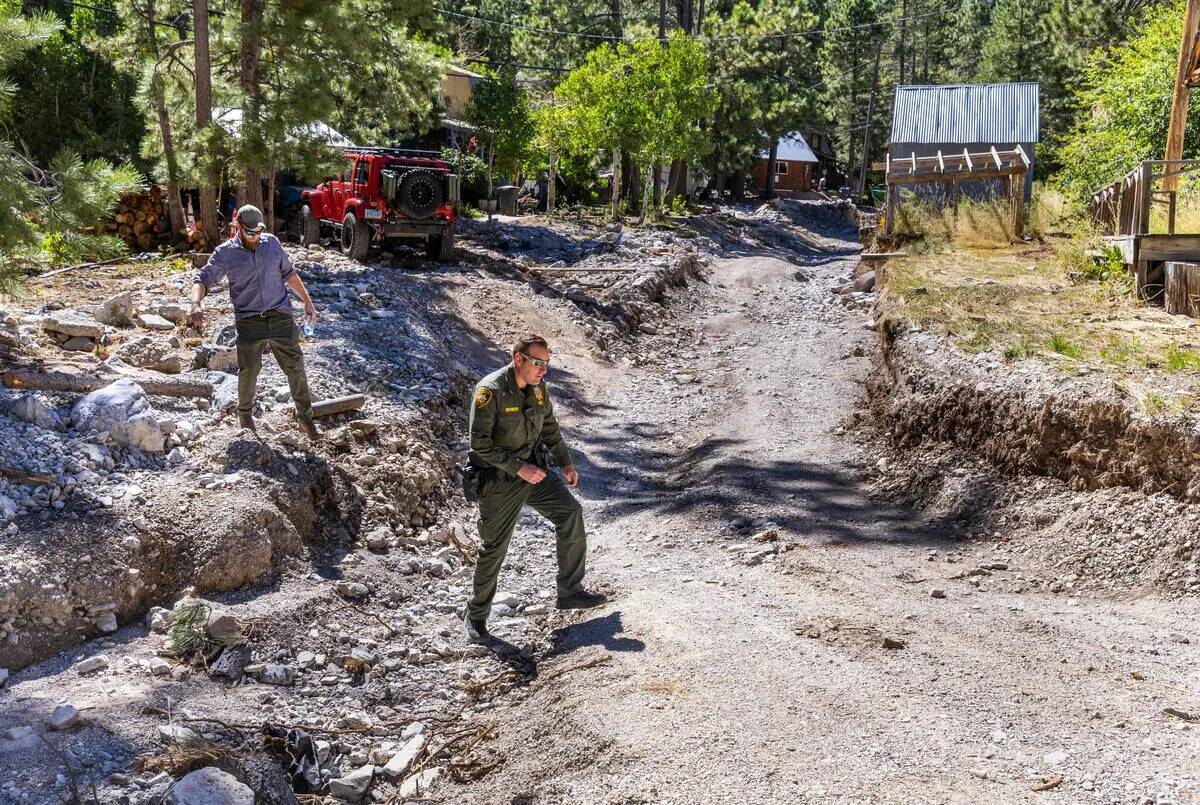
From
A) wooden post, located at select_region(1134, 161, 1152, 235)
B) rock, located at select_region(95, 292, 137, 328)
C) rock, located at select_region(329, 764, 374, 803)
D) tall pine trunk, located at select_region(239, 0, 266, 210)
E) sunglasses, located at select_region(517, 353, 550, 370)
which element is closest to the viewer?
rock, located at select_region(329, 764, 374, 803)

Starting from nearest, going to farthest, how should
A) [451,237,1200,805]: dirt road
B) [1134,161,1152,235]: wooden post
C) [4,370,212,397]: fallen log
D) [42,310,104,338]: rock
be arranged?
[451,237,1200,805]: dirt road
[4,370,212,397]: fallen log
[42,310,104,338]: rock
[1134,161,1152,235]: wooden post

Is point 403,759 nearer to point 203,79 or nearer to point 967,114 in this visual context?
point 203,79

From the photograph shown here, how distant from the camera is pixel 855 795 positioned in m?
4.58

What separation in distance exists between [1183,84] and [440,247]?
1243cm

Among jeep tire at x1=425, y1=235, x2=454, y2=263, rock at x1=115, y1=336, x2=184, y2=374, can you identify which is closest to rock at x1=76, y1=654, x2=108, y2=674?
rock at x1=115, y1=336, x2=184, y2=374

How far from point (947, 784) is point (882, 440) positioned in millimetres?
7189

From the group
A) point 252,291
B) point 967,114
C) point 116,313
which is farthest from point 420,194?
point 967,114

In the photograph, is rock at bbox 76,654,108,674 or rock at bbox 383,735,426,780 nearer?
rock at bbox 383,735,426,780

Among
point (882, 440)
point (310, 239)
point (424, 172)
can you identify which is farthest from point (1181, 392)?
point (310, 239)

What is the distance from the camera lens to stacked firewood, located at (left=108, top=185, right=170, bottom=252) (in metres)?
18.4

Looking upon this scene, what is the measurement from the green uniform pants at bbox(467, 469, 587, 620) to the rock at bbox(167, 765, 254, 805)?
2.33 meters

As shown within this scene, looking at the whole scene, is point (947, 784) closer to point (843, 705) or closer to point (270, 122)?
point (843, 705)

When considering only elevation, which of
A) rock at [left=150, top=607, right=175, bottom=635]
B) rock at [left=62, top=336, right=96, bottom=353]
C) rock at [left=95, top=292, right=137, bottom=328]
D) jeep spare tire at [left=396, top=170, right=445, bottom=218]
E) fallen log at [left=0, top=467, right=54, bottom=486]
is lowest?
rock at [left=150, top=607, right=175, bottom=635]

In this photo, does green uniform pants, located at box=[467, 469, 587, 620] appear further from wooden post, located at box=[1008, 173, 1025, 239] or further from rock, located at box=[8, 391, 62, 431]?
wooden post, located at box=[1008, 173, 1025, 239]
